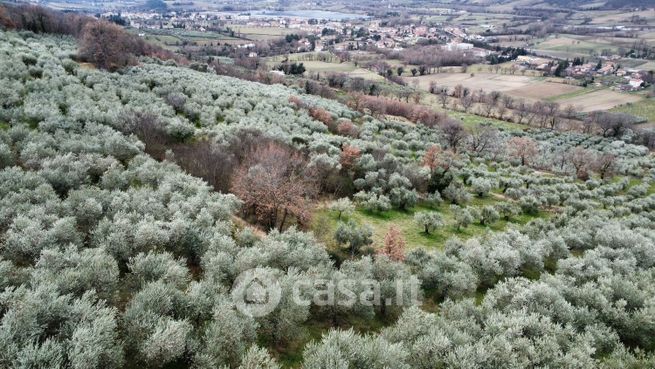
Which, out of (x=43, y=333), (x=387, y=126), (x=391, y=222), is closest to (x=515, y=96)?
(x=387, y=126)

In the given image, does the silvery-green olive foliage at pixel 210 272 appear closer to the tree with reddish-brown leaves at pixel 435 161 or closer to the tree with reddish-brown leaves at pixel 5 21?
the tree with reddish-brown leaves at pixel 435 161

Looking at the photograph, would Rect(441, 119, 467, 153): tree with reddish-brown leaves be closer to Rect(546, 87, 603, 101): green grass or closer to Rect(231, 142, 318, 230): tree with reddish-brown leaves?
Rect(231, 142, 318, 230): tree with reddish-brown leaves

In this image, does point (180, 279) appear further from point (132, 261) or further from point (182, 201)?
point (182, 201)

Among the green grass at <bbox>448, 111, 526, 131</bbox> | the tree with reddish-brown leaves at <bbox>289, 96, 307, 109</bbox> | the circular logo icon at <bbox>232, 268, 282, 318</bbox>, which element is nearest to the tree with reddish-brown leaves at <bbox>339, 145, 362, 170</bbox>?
the tree with reddish-brown leaves at <bbox>289, 96, 307, 109</bbox>

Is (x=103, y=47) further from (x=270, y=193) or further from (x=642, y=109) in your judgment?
(x=642, y=109)

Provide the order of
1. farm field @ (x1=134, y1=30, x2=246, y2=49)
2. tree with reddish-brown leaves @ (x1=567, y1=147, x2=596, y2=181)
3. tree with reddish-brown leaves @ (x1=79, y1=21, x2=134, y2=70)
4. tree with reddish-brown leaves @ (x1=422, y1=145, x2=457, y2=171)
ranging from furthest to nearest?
farm field @ (x1=134, y1=30, x2=246, y2=49) → tree with reddish-brown leaves @ (x1=567, y1=147, x2=596, y2=181) → tree with reddish-brown leaves @ (x1=79, y1=21, x2=134, y2=70) → tree with reddish-brown leaves @ (x1=422, y1=145, x2=457, y2=171)
